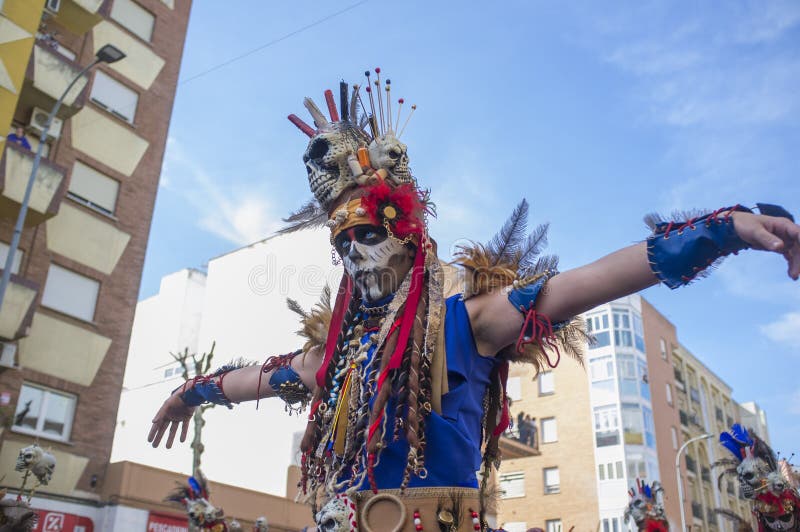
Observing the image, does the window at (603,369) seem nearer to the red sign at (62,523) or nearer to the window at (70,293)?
the window at (70,293)

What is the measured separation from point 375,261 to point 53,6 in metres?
16.4

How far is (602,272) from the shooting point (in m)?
2.73

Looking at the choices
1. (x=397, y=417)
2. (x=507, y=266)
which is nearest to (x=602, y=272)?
(x=507, y=266)

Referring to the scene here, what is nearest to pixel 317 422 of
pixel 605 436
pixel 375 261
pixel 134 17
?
Answer: pixel 375 261

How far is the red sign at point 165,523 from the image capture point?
15000mm

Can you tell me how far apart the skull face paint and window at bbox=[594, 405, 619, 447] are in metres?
30.2

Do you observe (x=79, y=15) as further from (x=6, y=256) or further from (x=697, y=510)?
(x=697, y=510)

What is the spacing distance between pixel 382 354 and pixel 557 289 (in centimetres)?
76

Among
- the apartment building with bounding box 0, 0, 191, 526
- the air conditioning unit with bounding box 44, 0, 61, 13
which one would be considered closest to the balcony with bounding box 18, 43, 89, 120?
the apartment building with bounding box 0, 0, 191, 526

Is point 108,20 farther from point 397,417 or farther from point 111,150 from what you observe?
point 397,417

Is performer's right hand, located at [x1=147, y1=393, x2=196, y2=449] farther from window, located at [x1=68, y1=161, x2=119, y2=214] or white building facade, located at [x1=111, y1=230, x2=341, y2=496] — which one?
window, located at [x1=68, y1=161, x2=119, y2=214]

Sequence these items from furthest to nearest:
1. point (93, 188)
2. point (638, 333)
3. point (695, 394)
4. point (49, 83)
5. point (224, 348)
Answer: point (695, 394)
point (638, 333)
point (224, 348)
point (93, 188)
point (49, 83)

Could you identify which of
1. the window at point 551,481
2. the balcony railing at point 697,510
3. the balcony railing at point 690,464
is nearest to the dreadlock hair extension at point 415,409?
the window at point 551,481

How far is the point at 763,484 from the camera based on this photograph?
208 inches
